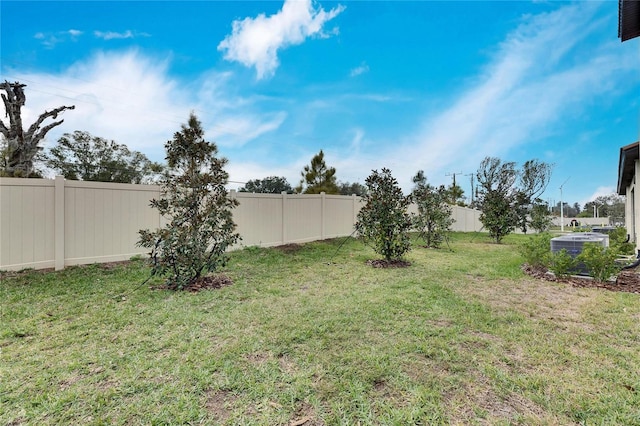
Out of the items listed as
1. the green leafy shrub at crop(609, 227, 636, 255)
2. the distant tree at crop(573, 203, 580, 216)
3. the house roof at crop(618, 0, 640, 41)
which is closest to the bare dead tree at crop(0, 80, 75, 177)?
the house roof at crop(618, 0, 640, 41)

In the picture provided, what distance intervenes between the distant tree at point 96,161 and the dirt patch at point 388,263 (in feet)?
51.2

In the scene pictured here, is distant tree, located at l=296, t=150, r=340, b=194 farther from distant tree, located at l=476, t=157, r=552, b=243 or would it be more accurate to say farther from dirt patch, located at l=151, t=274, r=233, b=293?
dirt patch, located at l=151, t=274, r=233, b=293

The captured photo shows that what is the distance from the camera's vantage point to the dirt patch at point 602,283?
454 cm

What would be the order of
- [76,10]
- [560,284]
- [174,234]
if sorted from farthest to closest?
[76,10]
[560,284]
[174,234]

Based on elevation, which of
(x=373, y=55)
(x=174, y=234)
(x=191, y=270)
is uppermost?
(x=373, y=55)

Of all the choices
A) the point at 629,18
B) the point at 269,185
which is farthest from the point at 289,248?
the point at 269,185

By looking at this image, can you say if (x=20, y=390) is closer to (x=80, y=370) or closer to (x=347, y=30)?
(x=80, y=370)

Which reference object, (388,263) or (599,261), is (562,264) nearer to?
(599,261)

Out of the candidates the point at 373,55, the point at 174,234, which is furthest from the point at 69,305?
the point at 373,55

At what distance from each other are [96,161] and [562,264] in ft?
79.9

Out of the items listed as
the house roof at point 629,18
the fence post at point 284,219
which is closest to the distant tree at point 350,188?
the fence post at point 284,219

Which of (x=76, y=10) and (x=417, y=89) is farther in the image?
(x=417, y=89)

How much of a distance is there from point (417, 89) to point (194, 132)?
805 centimetres

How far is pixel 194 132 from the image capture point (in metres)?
4.52
